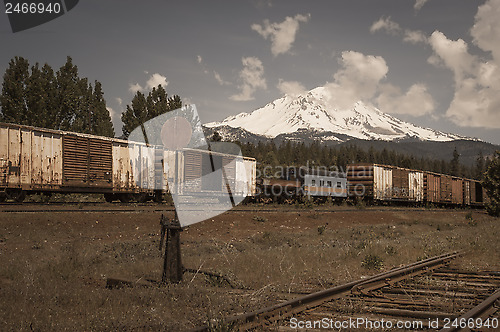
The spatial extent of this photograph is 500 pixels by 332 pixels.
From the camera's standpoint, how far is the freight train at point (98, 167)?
1934cm

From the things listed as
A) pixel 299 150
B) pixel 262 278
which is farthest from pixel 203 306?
pixel 299 150

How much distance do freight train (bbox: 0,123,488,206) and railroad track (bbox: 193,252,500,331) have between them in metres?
17.7

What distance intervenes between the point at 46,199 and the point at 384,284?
72.8 feet

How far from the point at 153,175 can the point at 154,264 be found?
17.2 m

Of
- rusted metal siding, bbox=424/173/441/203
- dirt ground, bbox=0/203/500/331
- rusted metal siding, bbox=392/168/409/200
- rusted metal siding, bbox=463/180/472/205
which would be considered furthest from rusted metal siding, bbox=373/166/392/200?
rusted metal siding, bbox=463/180/472/205

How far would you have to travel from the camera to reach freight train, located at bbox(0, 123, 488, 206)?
19.7m

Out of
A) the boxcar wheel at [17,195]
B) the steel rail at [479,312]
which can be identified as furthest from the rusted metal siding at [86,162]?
the steel rail at [479,312]

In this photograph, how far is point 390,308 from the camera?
19.3ft

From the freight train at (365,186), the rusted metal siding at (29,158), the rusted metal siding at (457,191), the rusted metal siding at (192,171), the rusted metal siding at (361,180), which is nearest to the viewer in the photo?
the rusted metal siding at (29,158)

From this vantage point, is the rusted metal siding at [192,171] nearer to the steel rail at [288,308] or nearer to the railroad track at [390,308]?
the railroad track at [390,308]

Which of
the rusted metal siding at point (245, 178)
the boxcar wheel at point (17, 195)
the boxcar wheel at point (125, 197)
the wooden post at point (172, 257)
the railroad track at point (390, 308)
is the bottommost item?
the railroad track at point (390, 308)

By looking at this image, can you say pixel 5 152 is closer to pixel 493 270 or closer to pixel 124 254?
pixel 124 254

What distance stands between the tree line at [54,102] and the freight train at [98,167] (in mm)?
20810

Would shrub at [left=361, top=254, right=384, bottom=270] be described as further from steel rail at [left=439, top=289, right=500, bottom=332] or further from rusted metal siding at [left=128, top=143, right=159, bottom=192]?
rusted metal siding at [left=128, top=143, right=159, bottom=192]
